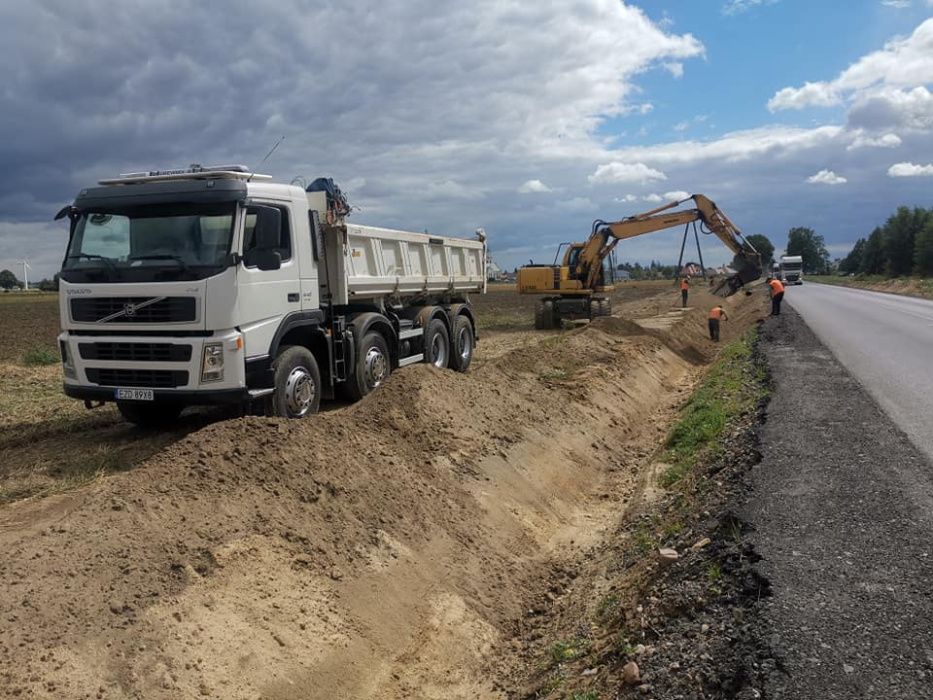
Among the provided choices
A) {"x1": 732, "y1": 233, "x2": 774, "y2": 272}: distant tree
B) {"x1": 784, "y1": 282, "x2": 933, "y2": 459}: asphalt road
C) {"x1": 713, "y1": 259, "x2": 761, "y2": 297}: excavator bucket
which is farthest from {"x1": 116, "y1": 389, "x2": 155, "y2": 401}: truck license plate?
{"x1": 732, "y1": 233, "x2": 774, "y2": 272}: distant tree

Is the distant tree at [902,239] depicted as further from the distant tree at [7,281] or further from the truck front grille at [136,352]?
the distant tree at [7,281]

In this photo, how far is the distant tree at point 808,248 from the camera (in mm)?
157000

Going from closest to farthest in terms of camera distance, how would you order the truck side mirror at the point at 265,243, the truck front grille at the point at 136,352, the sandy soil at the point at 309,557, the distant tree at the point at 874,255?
1. the sandy soil at the point at 309,557
2. the truck front grille at the point at 136,352
3. the truck side mirror at the point at 265,243
4. the distant tree at the point at 874,255

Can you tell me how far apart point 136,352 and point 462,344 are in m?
7.65

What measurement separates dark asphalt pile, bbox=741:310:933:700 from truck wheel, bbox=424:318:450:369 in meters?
6.00

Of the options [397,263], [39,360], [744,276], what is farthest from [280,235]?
[744,276]

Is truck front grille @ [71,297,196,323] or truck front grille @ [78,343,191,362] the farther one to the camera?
truck front grille @ [78,343,191,362]

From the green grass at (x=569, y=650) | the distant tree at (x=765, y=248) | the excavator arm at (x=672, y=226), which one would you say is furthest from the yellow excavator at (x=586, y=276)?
the distant tree at (x=765, y=248)

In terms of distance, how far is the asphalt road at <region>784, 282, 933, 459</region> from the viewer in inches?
352

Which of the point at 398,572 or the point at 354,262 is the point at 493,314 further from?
the point at 398,572

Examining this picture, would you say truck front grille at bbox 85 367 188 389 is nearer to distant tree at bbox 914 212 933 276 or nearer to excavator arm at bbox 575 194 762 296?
excavator arm at bbox 575 194 762 296

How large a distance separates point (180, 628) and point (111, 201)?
548cm

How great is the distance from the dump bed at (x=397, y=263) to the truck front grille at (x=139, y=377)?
2702 mm

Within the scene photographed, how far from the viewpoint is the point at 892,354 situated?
568 inches
